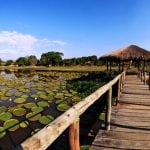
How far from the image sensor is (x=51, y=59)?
6600 cm

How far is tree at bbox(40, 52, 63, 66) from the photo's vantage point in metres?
65.0

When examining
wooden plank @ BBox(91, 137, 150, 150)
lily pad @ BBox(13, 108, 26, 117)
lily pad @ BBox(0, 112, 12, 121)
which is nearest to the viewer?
wooden plank @ BBox(91, 137, 150, 150)

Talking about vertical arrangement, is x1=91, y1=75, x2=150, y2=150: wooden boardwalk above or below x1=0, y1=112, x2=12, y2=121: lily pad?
above

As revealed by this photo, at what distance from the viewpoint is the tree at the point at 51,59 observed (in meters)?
65.0

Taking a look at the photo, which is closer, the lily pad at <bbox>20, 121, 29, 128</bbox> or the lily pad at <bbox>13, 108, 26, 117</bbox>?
the lily pad at <bbox>20, 121, 29, 128</bbox>

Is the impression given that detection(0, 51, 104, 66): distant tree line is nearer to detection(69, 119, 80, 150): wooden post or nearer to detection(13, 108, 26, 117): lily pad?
detection(13, 108, 26, 117): lily pad

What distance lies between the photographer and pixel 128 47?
22297 mm

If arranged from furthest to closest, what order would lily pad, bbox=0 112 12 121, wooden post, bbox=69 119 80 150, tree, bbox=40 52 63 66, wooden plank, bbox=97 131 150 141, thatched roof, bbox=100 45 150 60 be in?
tree, bbox=40 52 63 66 < thatched roof, bbox=100 45 150 60 < lily pad, bbox=0 112 12 121 < wooden plank, bbox=97 131 150 141 < wooden post, bbox=69 119 80 150

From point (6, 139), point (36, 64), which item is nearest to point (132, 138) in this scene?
point (6, 139)

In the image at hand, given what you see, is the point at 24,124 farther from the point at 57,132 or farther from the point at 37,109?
the point at 57,132

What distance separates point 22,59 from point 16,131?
66.7m

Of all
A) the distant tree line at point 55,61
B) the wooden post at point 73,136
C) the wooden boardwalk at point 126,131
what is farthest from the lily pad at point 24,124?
the distant tree line at point 55,61

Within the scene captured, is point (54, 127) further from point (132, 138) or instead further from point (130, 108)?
point (130, 108)

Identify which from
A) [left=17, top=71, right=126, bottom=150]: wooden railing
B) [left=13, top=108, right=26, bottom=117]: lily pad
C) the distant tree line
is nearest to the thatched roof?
[left=13, top=108, right=26, bottom=117]: lily pad
